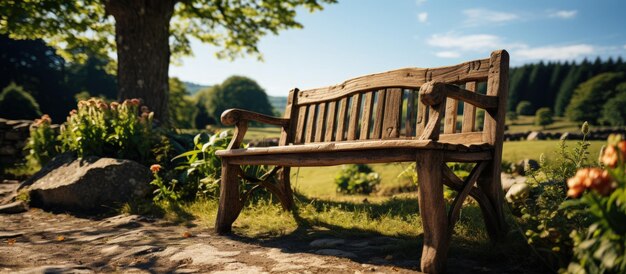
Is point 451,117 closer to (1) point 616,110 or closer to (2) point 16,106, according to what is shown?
(2) point 16,106

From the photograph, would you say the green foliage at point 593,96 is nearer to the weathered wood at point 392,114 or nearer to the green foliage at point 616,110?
the green foliage at point 616,110

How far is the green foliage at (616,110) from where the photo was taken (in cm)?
4941

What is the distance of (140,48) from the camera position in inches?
297

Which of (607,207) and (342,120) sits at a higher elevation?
(342,120)

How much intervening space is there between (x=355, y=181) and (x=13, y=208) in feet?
16.8

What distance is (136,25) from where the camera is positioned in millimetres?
7484

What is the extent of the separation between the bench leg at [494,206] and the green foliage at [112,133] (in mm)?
4239

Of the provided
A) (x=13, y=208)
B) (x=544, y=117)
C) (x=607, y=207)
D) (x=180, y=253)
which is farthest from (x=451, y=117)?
(x=544, y=117)

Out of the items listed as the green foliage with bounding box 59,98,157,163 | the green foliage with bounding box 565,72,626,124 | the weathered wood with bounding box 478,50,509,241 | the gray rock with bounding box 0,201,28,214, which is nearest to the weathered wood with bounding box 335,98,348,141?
the weathered wood with bounding box 478,50,509,241

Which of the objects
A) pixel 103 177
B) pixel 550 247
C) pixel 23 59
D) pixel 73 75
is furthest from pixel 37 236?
pixel 73 75

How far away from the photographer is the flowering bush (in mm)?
1412

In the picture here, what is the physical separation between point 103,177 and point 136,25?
11.7 ft

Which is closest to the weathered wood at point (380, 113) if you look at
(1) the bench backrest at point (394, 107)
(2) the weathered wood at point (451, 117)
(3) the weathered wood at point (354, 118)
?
(1) the bench backrest at point (394, 107)

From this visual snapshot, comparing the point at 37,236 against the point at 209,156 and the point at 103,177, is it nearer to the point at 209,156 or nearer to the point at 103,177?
the point at 103,177
